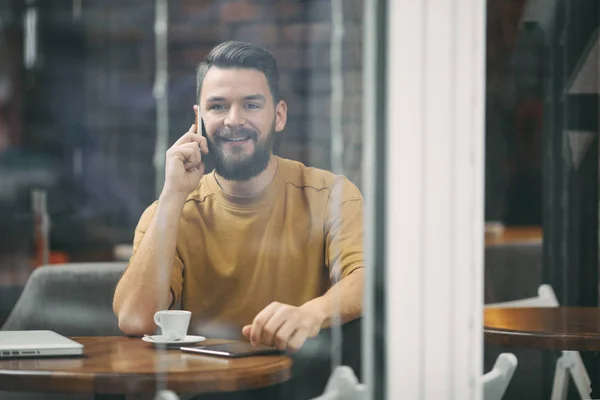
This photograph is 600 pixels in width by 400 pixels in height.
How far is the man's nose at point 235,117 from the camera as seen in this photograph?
1.92m

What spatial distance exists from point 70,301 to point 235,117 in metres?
0.80

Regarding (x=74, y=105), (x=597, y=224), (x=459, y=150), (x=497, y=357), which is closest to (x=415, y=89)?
(x=459, y=150)

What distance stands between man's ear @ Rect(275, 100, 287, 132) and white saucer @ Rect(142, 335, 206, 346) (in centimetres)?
49

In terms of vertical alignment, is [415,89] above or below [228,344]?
above

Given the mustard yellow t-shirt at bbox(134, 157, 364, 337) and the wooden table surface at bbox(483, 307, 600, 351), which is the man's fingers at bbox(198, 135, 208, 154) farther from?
the wooden table surface at bbox(483, 307, 600, 351)

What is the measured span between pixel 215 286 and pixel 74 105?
54 cm

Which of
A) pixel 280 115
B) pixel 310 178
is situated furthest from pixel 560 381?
pixel 280 115

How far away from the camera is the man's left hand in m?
1.76

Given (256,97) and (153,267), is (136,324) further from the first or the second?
(256,97)

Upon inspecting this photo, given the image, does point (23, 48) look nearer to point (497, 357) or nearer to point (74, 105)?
point (74, 105)

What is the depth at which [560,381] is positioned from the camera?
2.37 m

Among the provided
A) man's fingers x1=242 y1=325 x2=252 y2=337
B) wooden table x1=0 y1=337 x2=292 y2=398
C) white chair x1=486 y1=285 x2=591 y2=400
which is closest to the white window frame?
wooden table x1=0 y1=337 x2=292 y2=398

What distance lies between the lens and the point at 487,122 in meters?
1.06

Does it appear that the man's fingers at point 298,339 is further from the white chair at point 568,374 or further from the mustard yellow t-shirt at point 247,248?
the white chair at point 568,374
